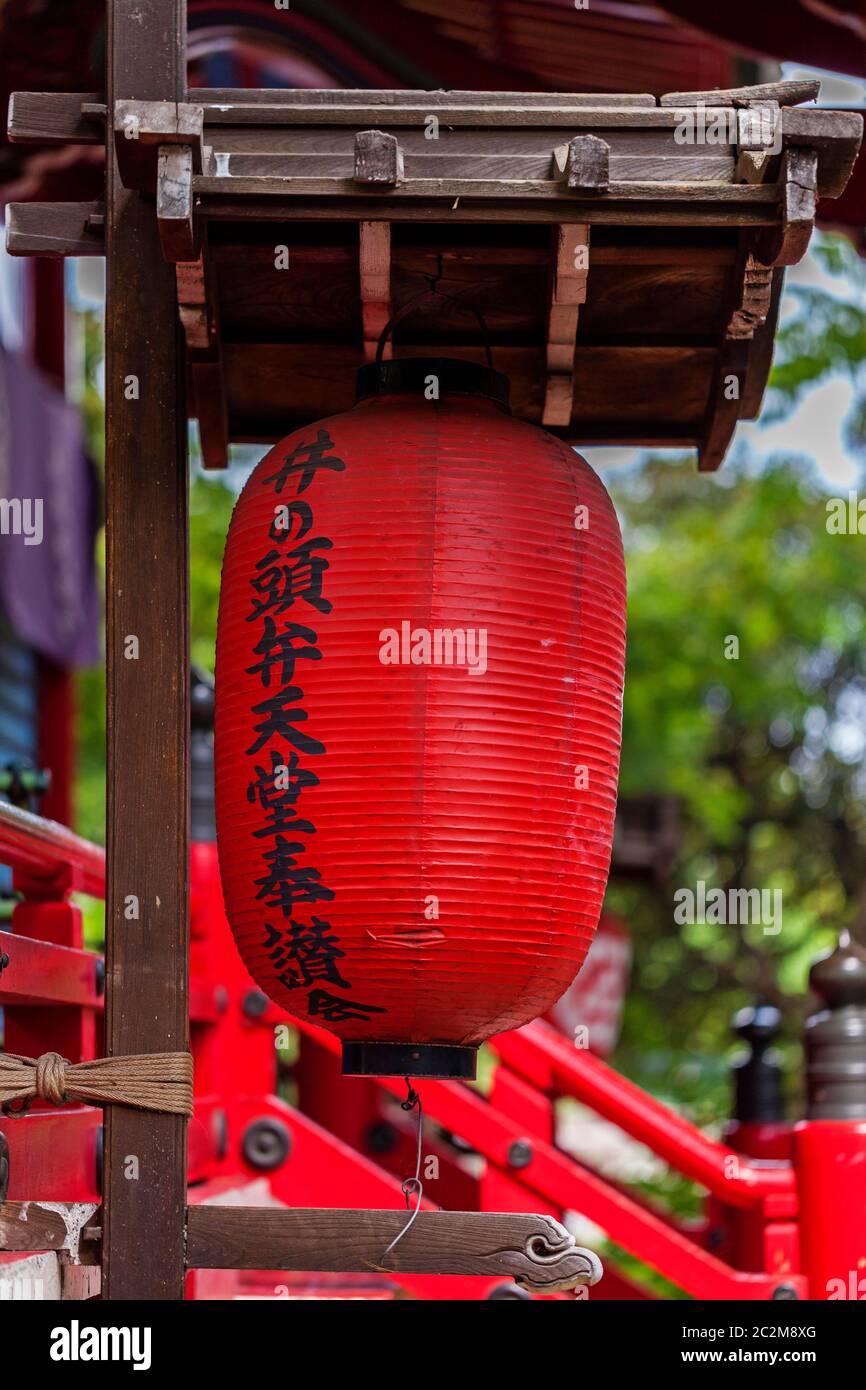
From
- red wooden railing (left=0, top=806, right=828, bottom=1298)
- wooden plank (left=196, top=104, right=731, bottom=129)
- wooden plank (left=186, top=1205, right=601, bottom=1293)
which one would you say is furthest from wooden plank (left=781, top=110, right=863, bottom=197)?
red wooden railing (left=0, top=806, right=828, bottom=1298)

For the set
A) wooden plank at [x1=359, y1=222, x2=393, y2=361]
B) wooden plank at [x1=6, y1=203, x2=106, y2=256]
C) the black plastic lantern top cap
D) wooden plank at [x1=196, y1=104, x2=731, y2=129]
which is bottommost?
the black plastic lantern top cap

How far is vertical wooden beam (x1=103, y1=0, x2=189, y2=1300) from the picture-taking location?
312 centimetres

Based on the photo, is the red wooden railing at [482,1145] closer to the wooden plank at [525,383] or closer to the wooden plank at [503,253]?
the wooden plank at [525,383]

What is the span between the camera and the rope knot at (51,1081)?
10.2 feet

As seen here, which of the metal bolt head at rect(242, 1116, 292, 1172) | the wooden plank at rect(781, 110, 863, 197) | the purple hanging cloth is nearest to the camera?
the wooden plank at rect(781, 110, 863, 197)

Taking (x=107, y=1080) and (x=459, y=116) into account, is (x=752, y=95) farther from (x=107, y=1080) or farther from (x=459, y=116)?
(x=107, y=1080)

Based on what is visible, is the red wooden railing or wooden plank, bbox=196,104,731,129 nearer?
wooden plank, bbox=196,104,731,129

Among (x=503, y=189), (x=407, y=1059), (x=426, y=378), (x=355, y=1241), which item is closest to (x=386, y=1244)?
(x=355, y=1241)

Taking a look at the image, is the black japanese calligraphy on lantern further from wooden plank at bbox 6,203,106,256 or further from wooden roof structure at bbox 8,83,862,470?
wooden plank at bbox 6,203,106,256

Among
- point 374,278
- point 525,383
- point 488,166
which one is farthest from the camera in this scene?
point 525,383

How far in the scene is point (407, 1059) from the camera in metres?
3.17

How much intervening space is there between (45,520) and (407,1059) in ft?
18.7

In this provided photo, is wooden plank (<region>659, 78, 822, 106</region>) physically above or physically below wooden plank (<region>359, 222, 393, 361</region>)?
above
